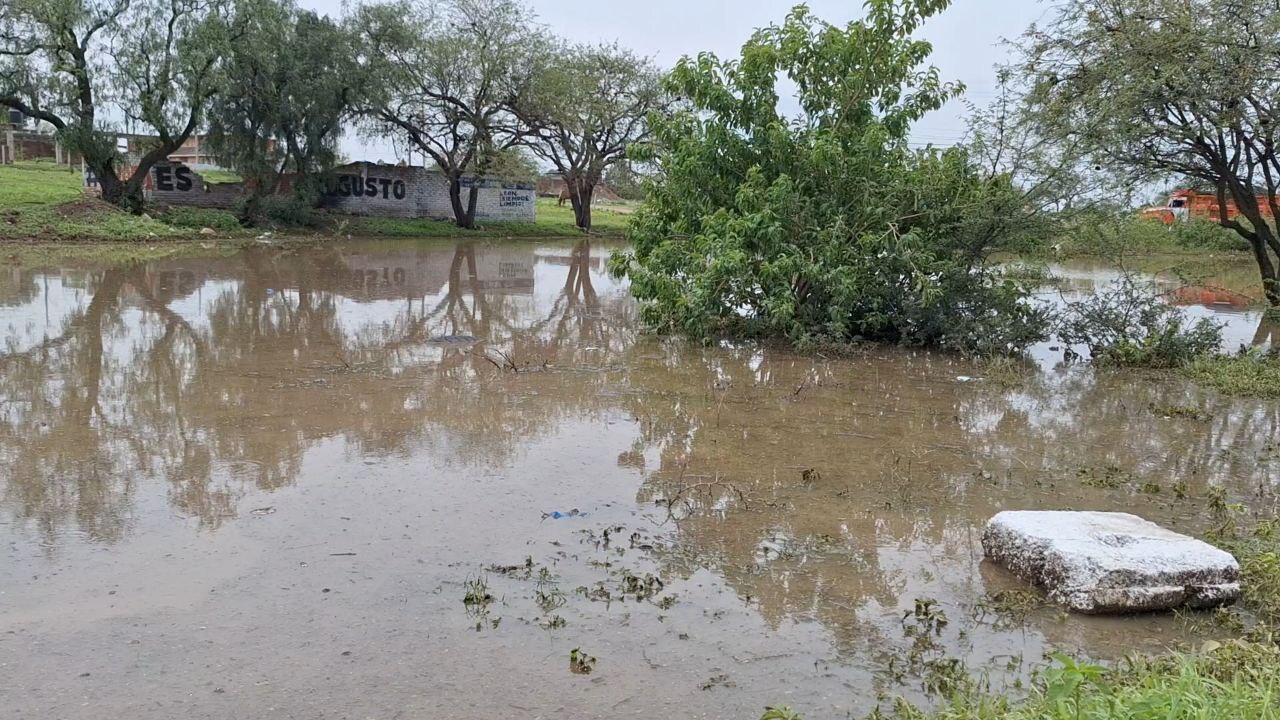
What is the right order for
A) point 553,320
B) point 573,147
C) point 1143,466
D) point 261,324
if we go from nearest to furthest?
point 1143,466
point 261,324
point 553,320
point 573,147

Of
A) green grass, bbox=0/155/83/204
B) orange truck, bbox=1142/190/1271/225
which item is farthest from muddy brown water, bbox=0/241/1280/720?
green grass, bbox=0/155/83/204

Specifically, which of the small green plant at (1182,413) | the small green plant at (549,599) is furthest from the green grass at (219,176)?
the small green plant at (549,599)

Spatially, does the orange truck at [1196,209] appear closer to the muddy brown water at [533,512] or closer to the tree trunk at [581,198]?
the muddy brown water at [533,512]

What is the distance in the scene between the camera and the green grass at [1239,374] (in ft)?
29.9

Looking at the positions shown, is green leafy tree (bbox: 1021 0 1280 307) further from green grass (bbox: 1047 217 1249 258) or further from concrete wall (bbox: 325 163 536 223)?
concrete wall (bbox: 325 163 536 223)

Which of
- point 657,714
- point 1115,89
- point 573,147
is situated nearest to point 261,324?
point 657,714

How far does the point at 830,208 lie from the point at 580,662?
27.0 feet

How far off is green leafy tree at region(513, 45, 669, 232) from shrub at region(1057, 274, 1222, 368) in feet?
73.2

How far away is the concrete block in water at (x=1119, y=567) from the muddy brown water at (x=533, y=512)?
0.44 ft

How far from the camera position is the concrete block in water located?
4.18 metres

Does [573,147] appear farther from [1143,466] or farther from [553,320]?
[1143,466]

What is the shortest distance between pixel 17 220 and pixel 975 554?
23.7 m

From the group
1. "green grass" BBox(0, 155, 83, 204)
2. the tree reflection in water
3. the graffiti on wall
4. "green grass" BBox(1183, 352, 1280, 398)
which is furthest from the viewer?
the graffiti on wall

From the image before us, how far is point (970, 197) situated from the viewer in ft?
35.8
